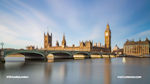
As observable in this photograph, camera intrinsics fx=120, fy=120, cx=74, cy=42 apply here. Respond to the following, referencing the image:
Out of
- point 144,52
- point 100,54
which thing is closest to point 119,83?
point 100,54

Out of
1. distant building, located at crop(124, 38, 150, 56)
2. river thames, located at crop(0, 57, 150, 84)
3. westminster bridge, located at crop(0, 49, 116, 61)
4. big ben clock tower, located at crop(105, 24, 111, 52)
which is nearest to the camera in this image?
river thames, located at crop(0, 57, 150, 84)

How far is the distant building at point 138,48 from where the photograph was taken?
99375 mm

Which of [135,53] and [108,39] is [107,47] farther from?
[135,53]

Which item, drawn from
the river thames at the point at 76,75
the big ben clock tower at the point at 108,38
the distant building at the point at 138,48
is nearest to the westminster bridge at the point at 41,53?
the river thames at the point at 76,75

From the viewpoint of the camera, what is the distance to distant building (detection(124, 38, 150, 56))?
99375mm

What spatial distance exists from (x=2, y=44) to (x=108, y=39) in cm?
11072

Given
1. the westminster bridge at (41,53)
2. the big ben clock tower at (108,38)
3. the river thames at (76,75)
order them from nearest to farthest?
1. the river thames at (76,75)
2. the westminster bridge at (41,53)
3. the big ben clock tower at (108,38)

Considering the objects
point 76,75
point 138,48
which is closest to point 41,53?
point 76,75

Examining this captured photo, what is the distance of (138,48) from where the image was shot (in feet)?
Answer: 338

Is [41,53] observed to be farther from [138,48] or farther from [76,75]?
[138,48]

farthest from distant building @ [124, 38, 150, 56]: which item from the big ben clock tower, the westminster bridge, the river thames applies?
the river thames

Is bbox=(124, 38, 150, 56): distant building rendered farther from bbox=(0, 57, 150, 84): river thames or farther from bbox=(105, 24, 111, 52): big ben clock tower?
bbox=(0, 57, 150, 84): river thames

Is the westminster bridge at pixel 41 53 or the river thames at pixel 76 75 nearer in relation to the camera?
the river thames at pixel 76 75

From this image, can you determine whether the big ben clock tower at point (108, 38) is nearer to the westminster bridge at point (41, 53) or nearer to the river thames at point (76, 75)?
the westminster bridge at point (41, 53)
